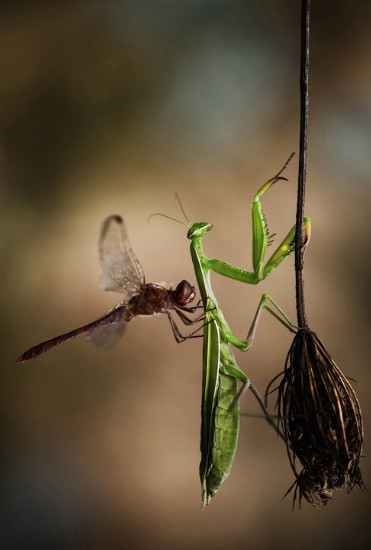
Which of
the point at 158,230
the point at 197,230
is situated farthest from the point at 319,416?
the point at 158,230

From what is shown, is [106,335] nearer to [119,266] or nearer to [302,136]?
[119,266]

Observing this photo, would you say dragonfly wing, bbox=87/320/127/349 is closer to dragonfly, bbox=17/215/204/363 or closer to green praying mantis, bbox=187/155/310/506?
dragonfly, bbox=17/215/204/363

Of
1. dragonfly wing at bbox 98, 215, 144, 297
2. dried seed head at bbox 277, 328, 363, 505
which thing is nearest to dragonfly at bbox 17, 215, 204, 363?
dragonfly wing at bbox 98, 215, 144, 297

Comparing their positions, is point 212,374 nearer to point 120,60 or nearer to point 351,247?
point 351,247

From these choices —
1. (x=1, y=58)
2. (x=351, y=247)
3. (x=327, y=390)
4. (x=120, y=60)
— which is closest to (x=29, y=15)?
(x=1, y=58)

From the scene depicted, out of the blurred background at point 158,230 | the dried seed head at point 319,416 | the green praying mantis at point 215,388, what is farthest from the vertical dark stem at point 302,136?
the blurred background at point 158,230
